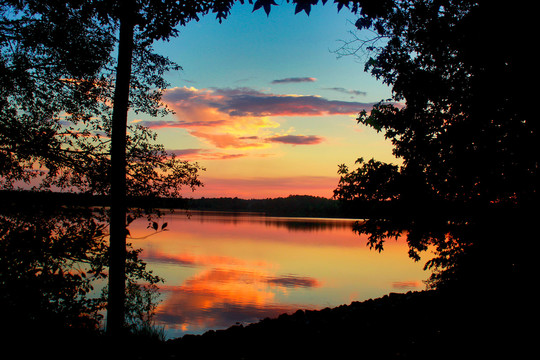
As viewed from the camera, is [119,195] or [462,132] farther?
[462,132]

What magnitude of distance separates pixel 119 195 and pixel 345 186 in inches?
313

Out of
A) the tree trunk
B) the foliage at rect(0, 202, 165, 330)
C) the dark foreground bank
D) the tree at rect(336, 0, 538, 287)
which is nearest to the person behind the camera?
the dark foreground bank

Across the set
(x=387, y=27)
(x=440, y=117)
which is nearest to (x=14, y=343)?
(x=440, y=117)

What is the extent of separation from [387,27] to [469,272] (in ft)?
27.8

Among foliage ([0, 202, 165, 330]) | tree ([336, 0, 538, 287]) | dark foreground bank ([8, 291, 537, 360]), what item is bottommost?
dark foreground bank ([8, 291, 537, 360])

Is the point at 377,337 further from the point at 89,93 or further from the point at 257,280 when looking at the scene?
the point at 257,280

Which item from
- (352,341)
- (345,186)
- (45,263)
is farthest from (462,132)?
(45,263)

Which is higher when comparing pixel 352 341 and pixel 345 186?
pixel 345 186

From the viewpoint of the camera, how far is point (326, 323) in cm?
957

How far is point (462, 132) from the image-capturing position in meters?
11.5

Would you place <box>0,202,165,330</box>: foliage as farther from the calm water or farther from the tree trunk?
the calm water

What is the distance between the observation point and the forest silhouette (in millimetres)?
7730

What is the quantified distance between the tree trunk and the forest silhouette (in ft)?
0.10

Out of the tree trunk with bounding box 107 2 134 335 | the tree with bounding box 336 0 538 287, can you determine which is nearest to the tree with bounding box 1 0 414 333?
the tree trunk with bounding box 107 2 134 335
